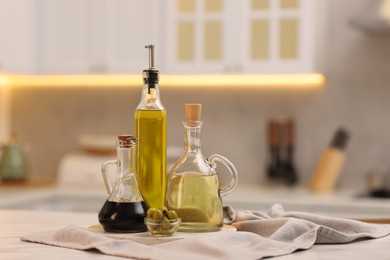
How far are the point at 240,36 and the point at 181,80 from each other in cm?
50

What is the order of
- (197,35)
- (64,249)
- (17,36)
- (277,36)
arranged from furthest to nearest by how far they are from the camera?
(17,36) → (197,35) → (277,36) → (64,249)

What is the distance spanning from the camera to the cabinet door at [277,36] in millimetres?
4180

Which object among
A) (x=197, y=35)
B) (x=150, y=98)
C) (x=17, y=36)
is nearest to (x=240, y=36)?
(x=197, y=35)

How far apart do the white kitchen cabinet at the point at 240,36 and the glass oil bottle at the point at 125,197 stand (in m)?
2.55

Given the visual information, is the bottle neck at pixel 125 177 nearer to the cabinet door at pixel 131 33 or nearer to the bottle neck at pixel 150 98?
the bottle neck at pixel 150 98

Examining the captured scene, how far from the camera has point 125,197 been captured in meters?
1.75

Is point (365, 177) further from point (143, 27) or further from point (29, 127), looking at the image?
point (29, 127)

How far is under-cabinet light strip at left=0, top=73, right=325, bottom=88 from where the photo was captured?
443 centimetres

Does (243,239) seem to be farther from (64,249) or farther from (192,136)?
(64,249)

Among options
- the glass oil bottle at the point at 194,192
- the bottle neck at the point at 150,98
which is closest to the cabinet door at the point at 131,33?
the bottle neck at the point at 150,98

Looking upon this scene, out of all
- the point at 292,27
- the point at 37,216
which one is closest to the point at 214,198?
the point at 37,216

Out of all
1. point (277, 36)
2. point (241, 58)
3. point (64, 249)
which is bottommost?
point (64, 249)

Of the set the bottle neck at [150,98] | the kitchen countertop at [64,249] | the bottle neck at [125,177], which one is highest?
the bottle neck at [150,98]

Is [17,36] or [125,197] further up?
[17,36]
